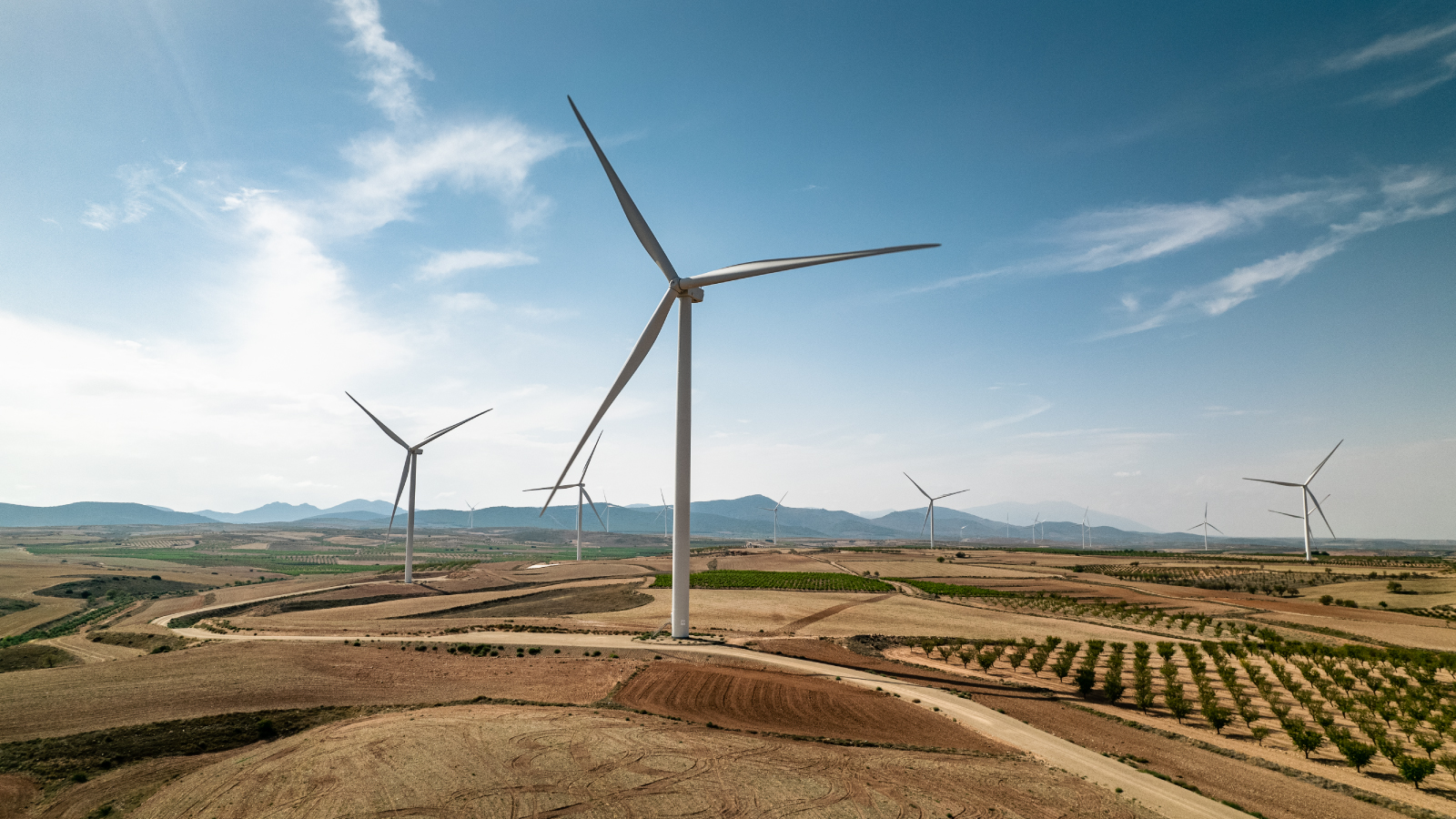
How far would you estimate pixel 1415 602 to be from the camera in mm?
73375

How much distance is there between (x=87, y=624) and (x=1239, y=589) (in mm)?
141605

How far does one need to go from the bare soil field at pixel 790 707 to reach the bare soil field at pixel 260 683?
356cm

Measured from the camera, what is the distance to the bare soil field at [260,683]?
2873cm

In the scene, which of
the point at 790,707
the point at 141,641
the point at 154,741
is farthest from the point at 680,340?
the point at 141,641

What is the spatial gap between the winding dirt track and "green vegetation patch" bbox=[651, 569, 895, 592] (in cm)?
3842

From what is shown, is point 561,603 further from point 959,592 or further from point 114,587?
point 114,587

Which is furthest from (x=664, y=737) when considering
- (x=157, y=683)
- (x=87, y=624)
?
(x=87, y=624)

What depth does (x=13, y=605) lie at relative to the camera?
77562 mm

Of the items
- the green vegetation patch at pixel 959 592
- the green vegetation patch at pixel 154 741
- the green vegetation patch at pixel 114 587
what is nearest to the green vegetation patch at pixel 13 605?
the green vegetation patch at pixel 114 587

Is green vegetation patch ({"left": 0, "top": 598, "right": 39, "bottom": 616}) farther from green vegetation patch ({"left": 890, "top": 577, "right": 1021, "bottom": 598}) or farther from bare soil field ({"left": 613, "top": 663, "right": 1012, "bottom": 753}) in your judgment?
green vegetation patch ({"left": 890, "top": 577, "right": 1021, "bottom": 598})

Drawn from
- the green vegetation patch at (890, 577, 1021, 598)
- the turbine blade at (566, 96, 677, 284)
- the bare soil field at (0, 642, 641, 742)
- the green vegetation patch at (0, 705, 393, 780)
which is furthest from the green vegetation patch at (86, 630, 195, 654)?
the green vegetation patch at (890, 577, 1021, 598)

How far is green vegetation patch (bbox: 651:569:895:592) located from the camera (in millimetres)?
84500

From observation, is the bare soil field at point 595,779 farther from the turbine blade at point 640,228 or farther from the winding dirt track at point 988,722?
the turbine blade at point 640,228

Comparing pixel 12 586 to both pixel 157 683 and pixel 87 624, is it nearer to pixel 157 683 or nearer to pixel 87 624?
pixel 87 624
